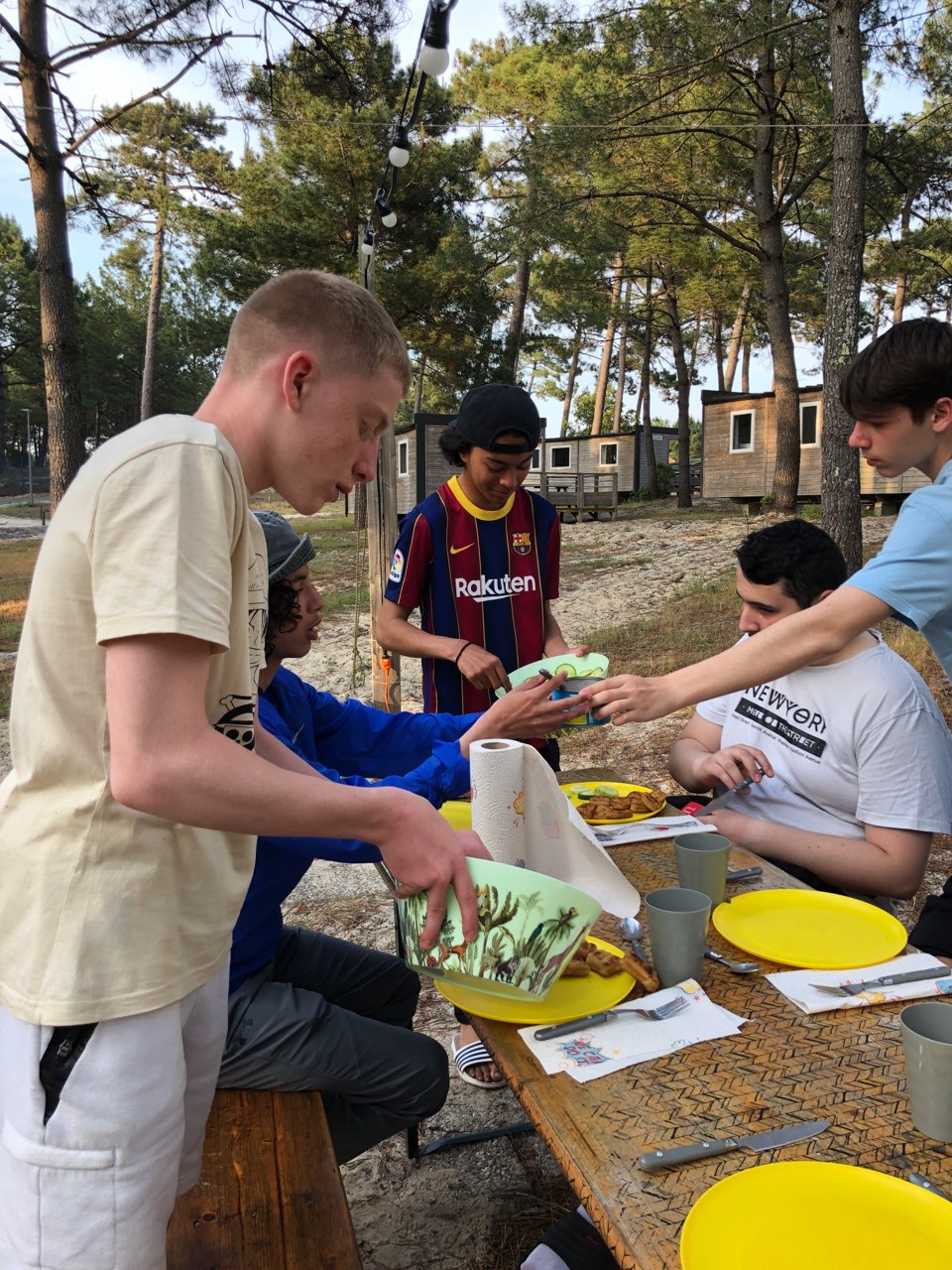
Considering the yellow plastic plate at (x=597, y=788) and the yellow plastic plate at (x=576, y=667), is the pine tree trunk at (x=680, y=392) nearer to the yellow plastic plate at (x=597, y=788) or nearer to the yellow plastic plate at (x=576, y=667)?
the yellow plastic plate at (x=597, y=788)

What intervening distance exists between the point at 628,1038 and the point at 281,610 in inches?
53.3

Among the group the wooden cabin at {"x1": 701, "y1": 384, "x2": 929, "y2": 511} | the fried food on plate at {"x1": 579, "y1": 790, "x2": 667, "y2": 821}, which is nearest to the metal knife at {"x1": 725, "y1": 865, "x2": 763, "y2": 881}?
the fried food on plate at {"x1": 579, "y1": 790, "x2": 667, "y2": 821}

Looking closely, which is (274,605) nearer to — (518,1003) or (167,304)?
(518,1003)

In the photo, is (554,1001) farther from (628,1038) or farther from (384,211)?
(384,211)

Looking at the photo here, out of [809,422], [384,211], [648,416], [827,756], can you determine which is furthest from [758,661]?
[648,416]

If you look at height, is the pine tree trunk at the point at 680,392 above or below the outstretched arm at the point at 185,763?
above

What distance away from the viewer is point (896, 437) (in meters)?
2.28

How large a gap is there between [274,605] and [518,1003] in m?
1.20

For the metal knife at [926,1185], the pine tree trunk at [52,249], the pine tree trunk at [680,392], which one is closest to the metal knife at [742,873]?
the metal knife at [926,1185]

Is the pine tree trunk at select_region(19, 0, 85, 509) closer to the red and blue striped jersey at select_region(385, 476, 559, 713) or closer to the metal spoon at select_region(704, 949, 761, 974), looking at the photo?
the red and blue striped jersey at select_region(385, 476, 559, 713)

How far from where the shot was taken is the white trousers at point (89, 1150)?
3.48ft

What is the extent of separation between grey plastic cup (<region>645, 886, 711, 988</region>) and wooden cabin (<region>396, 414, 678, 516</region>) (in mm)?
15808

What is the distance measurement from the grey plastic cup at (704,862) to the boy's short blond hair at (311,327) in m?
1.26

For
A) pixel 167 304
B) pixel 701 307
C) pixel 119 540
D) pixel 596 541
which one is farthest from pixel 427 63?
pixel 167 304
